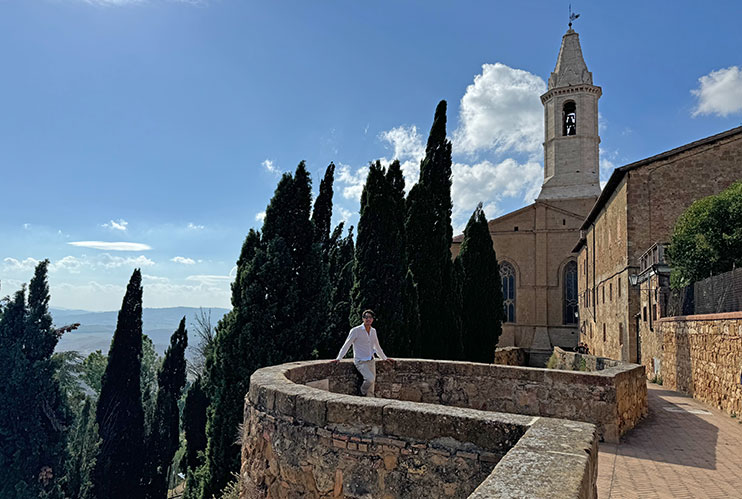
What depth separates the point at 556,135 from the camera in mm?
39000

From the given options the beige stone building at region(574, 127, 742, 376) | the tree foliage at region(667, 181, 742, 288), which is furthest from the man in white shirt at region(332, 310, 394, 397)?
the beige stone building at region(574, 127, 742, 376)

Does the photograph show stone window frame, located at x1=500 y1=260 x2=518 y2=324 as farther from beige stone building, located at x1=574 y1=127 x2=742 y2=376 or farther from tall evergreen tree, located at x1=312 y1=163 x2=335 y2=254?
tall evergreen tree, located at x1=312 y1=163 x2=335 y2=254

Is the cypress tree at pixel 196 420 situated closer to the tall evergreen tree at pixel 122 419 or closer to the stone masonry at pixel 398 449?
the tall evergreen tree at pixel 122 419

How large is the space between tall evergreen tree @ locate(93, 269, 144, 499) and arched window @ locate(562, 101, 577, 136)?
32.9 meters

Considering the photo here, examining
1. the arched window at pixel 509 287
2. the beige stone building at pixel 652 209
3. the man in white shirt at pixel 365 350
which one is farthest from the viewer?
the arched window at pixel 509 287

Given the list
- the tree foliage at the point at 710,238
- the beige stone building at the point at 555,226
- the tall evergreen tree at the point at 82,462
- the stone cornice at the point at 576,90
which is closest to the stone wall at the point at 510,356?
the beige stone building at the point at 555,226

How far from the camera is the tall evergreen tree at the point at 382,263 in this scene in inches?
547

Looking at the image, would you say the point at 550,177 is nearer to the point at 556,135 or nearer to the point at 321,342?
the point at 556,135

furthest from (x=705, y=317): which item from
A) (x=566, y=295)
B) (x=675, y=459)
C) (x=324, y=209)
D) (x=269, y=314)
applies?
(x=566, y=295)

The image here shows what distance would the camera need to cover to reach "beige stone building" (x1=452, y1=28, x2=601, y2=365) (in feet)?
120

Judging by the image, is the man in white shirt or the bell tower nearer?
the man in white shirt

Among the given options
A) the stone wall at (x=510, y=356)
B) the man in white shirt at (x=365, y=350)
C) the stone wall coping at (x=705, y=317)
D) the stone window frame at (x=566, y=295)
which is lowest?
the stone wall at (x=510, y=356)

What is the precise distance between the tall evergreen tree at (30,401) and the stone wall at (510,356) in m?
20.0

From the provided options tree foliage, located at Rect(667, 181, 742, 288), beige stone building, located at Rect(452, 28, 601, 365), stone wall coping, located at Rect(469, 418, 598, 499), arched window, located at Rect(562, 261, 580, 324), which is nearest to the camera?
stone wall coping, located at Rect(469, 418, 598, 499)
